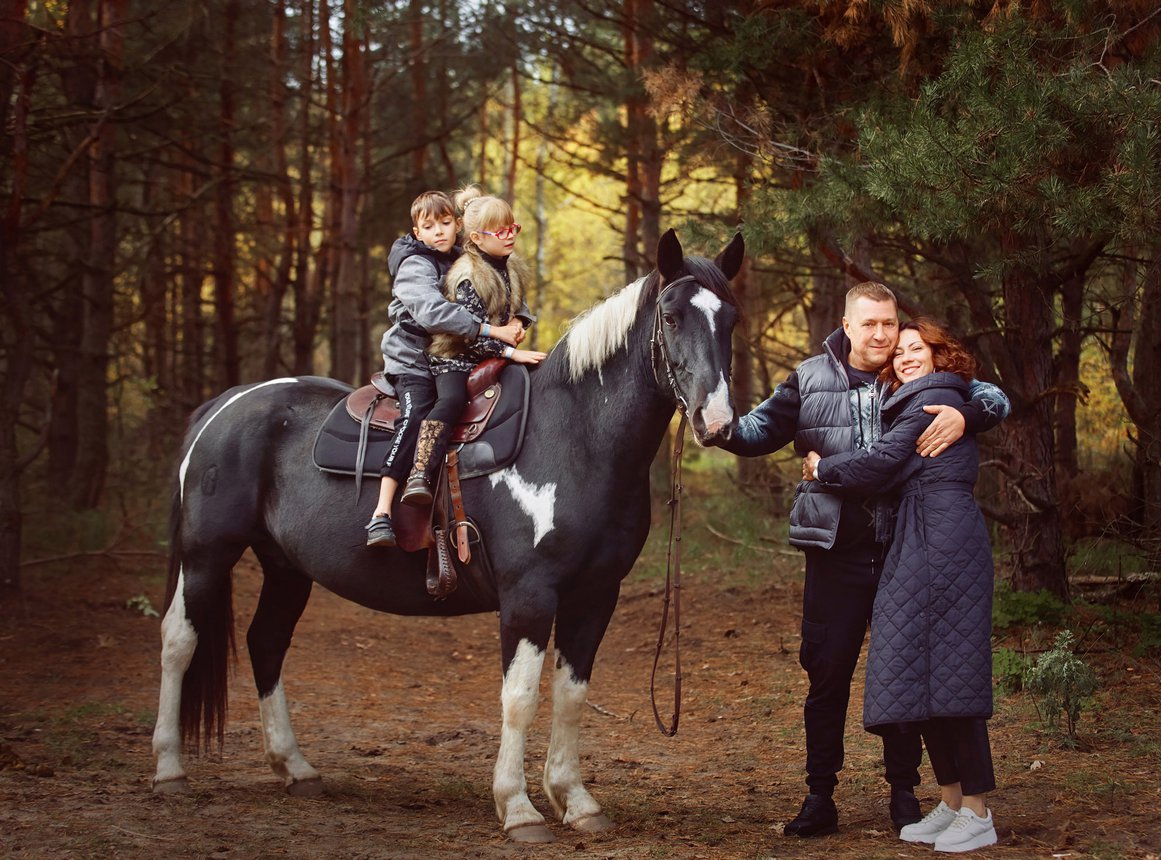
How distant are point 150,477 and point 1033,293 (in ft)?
33.3

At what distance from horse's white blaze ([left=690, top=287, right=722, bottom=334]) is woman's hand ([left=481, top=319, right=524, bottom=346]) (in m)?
0.83

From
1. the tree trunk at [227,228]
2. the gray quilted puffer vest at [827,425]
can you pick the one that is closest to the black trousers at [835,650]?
the gray quilted puffer vest at [827,425]

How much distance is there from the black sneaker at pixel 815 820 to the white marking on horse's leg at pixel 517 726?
0.97 m

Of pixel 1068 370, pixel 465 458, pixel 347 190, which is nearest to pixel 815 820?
pixel 465 458

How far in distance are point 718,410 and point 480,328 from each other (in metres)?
1.12

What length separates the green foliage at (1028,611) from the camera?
650 cm

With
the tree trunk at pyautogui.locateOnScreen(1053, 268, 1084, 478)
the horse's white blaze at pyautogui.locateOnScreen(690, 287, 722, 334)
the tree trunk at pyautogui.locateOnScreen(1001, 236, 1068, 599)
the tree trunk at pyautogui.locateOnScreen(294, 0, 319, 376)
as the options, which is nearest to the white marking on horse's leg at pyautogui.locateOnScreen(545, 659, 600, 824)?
the horse's white blaze at pyautogui.locateOnScreen(690, 287, 722, 334)

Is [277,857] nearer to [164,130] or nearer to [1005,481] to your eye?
[1005,481]

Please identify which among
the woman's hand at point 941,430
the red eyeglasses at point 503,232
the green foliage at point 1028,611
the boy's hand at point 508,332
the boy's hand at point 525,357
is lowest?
the green foliage at point 1028,611

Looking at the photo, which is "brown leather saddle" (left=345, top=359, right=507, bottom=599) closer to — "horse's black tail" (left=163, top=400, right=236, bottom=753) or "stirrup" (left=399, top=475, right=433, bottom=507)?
"stirrup" (left=399, top=475, right=433, bottom=507)

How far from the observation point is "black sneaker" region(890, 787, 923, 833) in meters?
4.02

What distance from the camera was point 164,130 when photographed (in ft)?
35.3

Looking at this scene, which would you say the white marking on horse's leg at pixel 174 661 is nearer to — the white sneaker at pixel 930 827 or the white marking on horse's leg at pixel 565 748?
the white marking on horse's leg at pixel 565 748

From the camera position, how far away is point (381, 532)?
4.29 meters
